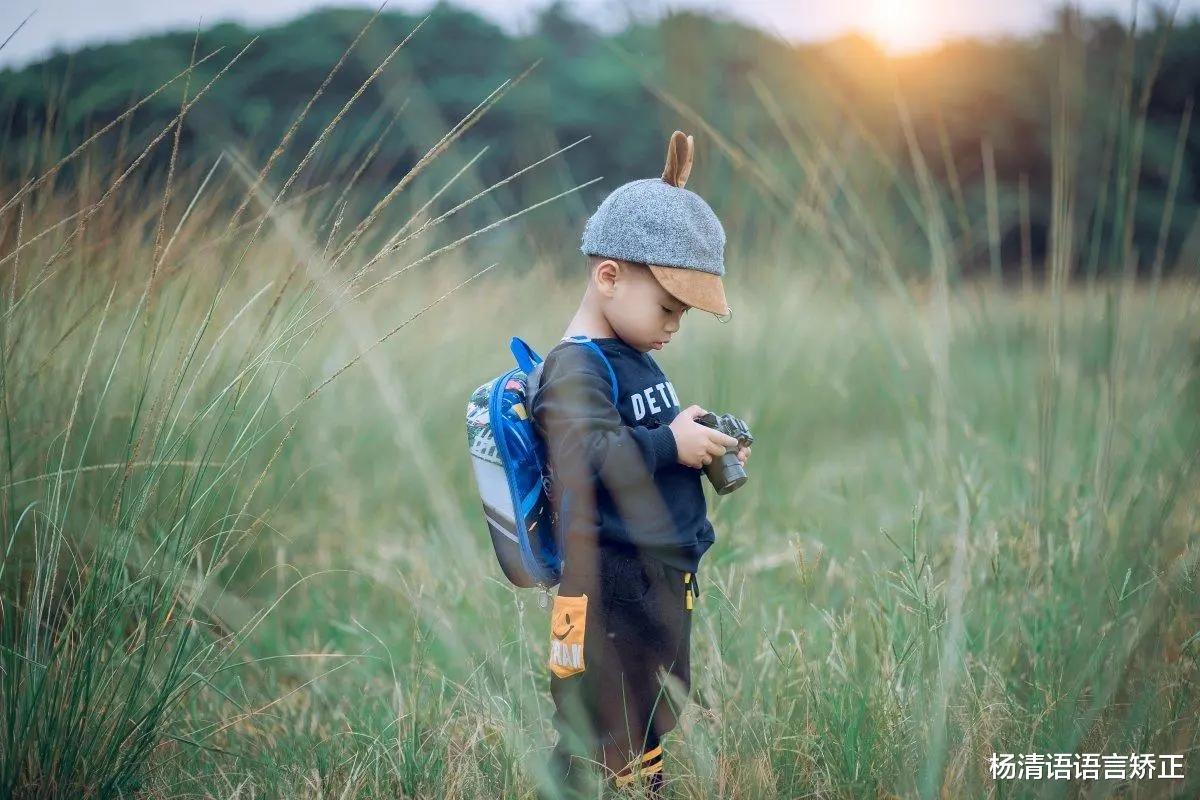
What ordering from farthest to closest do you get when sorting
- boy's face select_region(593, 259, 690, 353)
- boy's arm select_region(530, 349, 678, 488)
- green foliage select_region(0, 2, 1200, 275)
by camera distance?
green foliage select_region(0, 2, 1200, 275) < boy's face select_region(593, 259, 690, 353) < boy's arm select_region(530, 349, 678, 488)

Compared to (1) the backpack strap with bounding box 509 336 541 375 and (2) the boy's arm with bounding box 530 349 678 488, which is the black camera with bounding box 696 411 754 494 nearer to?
(2) the boy's arm with bounding box 530 349 678 488

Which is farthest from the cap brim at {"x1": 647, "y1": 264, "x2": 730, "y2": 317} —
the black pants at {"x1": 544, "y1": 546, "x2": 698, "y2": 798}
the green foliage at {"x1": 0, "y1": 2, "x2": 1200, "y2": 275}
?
the green foliage at {"x1": 0, "y1": 2, "x2": 1200, "y2": 275}

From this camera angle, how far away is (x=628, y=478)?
165cm

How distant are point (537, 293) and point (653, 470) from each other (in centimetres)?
352

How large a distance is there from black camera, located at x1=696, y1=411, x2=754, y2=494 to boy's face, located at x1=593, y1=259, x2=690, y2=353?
15cm

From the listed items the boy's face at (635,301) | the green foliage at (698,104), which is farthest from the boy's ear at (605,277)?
the green foliage at (698,104)

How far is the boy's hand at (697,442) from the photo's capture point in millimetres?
1686

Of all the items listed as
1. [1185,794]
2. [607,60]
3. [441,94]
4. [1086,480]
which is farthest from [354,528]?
[607,60]

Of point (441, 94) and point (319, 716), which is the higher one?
point (441, 94)

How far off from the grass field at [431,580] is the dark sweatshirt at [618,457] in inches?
11.2

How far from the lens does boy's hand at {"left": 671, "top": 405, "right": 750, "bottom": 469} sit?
169cm

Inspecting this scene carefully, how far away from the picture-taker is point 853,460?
178 inches

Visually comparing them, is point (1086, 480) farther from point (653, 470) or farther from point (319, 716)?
point (319, 716)

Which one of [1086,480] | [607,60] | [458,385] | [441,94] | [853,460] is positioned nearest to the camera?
[1086,480]
